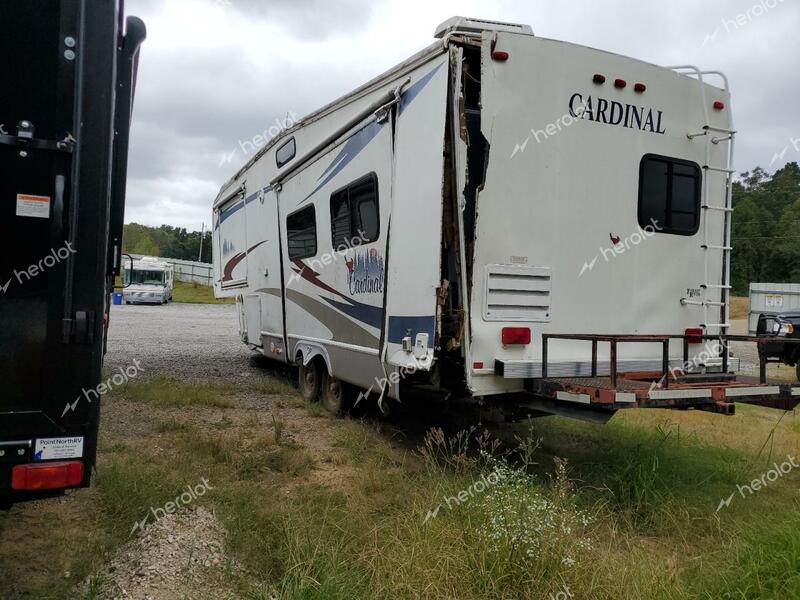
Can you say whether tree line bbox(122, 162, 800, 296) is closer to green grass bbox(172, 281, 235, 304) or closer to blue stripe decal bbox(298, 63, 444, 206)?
green grass bbox(172, 281, 235, 304)

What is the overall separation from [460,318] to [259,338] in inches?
223

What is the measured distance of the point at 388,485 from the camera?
4.70m

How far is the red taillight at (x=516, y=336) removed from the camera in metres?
4.75

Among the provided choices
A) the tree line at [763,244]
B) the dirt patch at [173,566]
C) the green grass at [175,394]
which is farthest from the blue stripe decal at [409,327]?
the tree line at [763,244]

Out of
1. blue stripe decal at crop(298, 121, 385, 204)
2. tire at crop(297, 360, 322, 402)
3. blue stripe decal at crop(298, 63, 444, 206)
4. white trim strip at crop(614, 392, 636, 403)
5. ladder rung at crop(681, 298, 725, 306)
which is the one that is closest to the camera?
white trim strip at crop(614, 392, 636, 403)

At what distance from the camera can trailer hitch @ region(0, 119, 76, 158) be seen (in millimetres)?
2547

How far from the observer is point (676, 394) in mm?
4242

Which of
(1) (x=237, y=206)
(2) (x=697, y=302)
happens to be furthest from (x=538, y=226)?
(1) (x=237, y=206)

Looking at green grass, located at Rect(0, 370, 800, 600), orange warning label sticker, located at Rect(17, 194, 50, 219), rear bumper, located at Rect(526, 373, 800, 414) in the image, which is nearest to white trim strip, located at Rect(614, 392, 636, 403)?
rear bumper, located at Rect(526, 373, 800, 414)

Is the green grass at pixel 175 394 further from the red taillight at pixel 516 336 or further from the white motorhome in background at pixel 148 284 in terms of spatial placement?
the white motorhome in background at pixel 148 284

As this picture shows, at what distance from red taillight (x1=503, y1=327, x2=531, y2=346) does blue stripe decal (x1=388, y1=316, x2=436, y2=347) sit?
56cm

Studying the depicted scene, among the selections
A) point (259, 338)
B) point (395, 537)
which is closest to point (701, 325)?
point (395, 537)

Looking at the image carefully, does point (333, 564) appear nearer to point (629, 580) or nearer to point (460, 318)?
point (629, 580)

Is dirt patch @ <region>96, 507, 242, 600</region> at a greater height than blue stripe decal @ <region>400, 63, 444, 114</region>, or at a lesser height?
lesser
